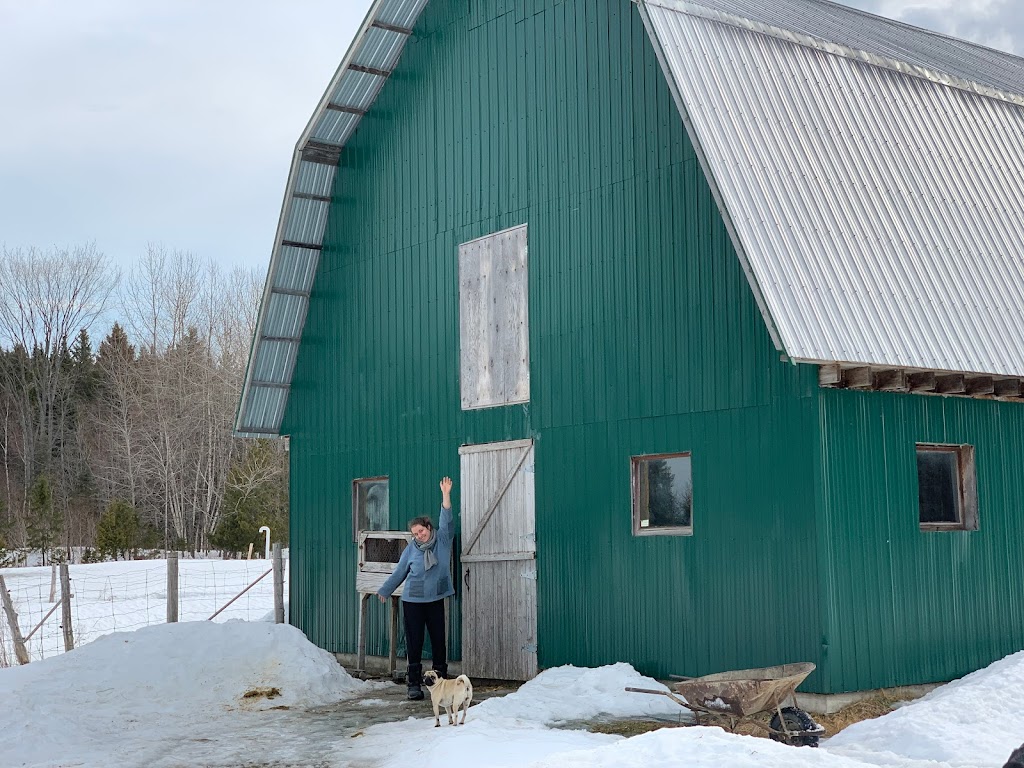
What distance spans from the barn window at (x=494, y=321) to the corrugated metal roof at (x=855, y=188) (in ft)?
10.5

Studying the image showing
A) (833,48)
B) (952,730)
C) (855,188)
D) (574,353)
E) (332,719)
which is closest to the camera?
(952,730)

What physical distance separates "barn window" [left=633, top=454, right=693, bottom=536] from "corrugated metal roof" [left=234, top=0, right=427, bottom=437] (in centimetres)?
660

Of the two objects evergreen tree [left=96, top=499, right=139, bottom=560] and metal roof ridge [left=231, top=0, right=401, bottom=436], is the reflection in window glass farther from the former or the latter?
evergreen tree [left=96, top=499, right=139, bottom=560]

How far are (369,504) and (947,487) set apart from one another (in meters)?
7.58

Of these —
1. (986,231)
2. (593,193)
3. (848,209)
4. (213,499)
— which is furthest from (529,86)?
(213,499)

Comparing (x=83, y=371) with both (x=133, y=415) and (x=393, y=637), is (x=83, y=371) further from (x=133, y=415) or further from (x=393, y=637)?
(x=393, y=637)

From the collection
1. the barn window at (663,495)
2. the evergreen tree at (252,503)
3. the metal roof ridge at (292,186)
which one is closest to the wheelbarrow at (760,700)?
the barn window at (663,495)

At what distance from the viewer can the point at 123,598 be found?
28.1 meters

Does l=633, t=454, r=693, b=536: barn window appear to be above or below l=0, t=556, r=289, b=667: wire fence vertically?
above

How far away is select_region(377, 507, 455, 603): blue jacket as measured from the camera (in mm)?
13531

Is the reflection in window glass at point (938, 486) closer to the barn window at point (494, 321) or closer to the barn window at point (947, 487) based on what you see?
the barn window at point (947, 487)

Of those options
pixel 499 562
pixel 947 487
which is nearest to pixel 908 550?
pixel 947 487

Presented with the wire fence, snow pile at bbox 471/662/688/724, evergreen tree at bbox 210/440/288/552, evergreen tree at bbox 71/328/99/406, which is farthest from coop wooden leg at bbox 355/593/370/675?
evergreen tree at bbox 71/328/99/406

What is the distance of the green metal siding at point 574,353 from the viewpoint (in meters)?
11.5
